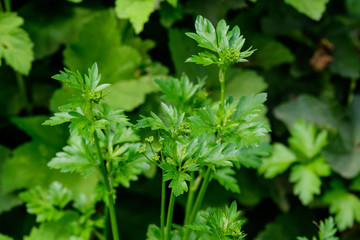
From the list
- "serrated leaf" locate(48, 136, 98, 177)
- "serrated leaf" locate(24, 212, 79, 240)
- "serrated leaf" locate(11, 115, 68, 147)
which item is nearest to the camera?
"serrated leaf" locate(48, 136, 98, 177)

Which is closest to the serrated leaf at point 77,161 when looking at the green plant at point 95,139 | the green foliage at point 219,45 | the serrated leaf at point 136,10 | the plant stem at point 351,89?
the green plant at point 95,139

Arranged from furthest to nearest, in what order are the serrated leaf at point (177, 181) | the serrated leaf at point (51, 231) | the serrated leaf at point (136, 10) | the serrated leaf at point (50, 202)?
the serrated leaf at point (136, 10) < the serrated leaf at point (51, 231) < the serrated leaf at point (50, 202) < the serrated leaf at point (177, 181)

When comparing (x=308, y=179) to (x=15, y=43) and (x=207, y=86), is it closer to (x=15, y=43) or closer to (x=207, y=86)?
(x=207, y=86)

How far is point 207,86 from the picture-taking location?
59.0 inches

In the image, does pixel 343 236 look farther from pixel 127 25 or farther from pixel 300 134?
pixel 127 25

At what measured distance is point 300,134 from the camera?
1.61m

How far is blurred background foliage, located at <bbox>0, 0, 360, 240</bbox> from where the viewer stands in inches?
55.4

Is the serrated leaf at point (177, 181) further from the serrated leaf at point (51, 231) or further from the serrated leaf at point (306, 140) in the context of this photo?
the serrated leaf at point (306, 140)

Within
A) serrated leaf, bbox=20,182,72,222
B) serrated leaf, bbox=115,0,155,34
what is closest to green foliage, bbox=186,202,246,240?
serrated leaf, bbox=20,182,72,222

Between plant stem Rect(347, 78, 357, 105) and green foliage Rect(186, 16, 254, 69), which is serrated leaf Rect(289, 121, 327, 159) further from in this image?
green foliage Rect(186, 16, 254, 69)

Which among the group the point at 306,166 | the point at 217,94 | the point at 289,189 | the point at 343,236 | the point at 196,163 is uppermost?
the point at 196,163

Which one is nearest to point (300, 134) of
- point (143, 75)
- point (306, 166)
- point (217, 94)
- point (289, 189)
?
point (306, 166)

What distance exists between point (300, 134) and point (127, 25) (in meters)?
0.72

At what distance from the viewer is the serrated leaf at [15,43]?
49.7 inches
